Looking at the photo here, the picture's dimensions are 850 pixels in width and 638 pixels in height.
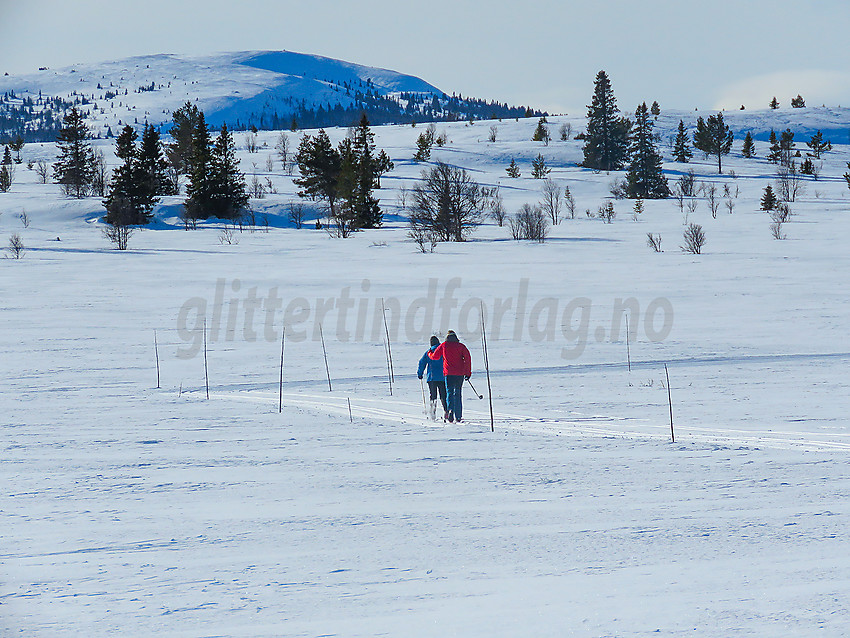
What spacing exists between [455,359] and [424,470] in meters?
2.90

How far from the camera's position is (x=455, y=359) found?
988 cm

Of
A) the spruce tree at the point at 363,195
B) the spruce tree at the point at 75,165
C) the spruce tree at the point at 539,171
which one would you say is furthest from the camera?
the spruce tree at the point at 539,171

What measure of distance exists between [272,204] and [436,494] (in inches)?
1850

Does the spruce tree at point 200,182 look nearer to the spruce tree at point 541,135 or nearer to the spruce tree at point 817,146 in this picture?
the spruce tree at point 541,135

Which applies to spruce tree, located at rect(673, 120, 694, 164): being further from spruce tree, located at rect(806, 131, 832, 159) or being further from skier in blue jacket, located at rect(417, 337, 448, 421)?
skier in blue jacket, located at rect(417, 337, 448, 421)

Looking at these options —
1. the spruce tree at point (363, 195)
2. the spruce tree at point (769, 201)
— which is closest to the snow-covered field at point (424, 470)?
the spruce tree at point (363, 195)

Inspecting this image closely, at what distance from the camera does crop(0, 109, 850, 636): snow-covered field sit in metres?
4.42

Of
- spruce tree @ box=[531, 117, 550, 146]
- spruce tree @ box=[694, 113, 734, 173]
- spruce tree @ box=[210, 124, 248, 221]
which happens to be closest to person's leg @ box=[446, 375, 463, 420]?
spruce tree @ box=[210, 124, 248, 221]

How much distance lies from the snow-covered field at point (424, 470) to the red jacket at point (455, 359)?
2.77 feet

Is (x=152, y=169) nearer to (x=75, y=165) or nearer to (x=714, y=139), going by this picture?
(x=75, y=165)

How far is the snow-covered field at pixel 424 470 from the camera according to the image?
4.42 meters

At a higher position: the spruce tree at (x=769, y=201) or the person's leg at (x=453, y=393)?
the spruce tree at (x=769, y=201)

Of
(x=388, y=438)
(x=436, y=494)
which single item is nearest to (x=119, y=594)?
(x=436, y=494)

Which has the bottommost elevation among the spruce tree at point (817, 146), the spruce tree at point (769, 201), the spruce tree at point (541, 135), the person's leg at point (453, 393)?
the person's leg at point (453, 393)
